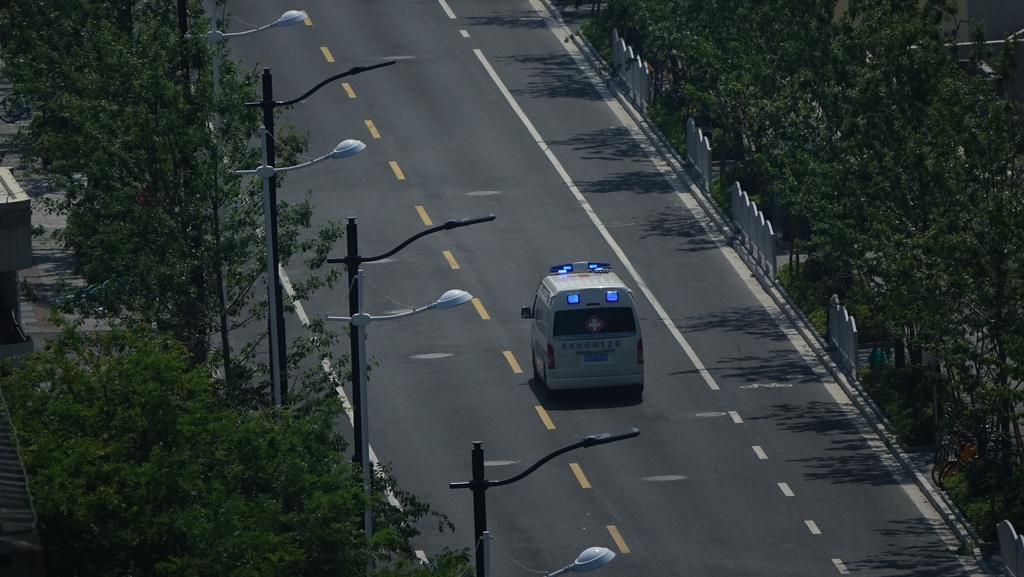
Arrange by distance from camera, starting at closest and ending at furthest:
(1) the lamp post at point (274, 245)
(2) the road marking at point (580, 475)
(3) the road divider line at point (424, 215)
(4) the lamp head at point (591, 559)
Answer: (4) the lamp head at point (591, 559) < (1) the lamp post at point (274, 245) < (2) the road marking at point (580, 475) < (3) the road divider line at point (424, 215)

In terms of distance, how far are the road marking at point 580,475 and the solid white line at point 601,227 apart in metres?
5.10

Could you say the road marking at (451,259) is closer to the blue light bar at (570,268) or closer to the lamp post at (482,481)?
the blue light bar at (570,268)

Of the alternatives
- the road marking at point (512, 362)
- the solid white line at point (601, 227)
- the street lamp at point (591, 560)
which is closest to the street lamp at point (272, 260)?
the street lamp at point (591, 560)

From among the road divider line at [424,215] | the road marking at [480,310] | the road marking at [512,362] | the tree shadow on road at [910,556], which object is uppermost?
the road divider line at [424,215]

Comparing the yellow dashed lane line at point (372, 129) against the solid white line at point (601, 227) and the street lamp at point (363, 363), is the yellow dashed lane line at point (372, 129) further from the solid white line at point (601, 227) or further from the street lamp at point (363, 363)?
the street lamp at point (363, 363)

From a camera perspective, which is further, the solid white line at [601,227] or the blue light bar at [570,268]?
the solid white line at [601,227]

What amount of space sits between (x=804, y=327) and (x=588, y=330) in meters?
7.97

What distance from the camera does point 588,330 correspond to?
38.9 metres

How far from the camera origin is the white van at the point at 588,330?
38719 millimetres

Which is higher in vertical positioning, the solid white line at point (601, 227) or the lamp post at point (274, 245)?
the lamp post at point (274, 245)

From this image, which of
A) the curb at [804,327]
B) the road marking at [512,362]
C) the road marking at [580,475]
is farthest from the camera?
the road marking at [512,362]

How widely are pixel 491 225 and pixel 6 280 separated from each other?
19.6 m

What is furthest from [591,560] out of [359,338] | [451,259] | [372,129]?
[372,129]

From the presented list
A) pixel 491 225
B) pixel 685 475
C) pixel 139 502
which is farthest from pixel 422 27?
pixel 139 502
